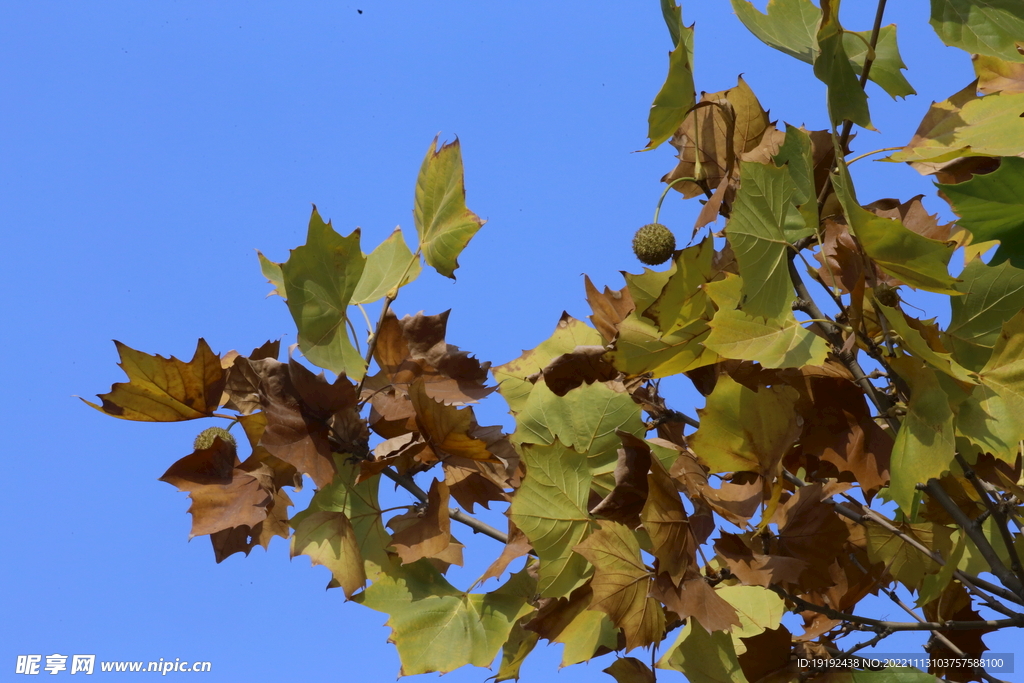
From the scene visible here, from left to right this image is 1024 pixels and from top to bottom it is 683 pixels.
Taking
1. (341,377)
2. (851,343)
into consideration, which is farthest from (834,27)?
(341,377)

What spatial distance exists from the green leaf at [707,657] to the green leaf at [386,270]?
53 cm

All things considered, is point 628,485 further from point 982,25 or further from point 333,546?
point 982,25

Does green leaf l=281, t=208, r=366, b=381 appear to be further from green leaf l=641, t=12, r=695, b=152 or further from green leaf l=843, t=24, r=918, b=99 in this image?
green leaf l=843, t=24, r=918, b=99

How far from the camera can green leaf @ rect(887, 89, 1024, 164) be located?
0.92m

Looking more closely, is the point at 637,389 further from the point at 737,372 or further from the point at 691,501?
the point at 691,501

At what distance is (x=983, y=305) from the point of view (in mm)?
921

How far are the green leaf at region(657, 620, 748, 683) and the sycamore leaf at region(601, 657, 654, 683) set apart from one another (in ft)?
0.25

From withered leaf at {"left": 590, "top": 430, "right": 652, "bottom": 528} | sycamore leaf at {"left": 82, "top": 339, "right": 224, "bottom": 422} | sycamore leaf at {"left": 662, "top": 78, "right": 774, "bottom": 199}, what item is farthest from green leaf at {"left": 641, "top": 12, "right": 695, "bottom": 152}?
sycamore leaf at {"left": 82, "top": 339, "right": 224, "bottom": 422}

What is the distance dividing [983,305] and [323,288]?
0.71 metres

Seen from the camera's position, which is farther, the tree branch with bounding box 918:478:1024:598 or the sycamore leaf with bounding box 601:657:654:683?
the sycamore leaf with bounding box 601:657:654:683

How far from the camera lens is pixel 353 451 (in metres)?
0.95

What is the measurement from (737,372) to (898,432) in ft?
0.71

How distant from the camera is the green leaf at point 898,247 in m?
0.77

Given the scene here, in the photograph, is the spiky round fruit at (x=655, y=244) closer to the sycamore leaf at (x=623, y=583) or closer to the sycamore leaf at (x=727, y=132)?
the sycamore leaf at (x=727, y=132)
